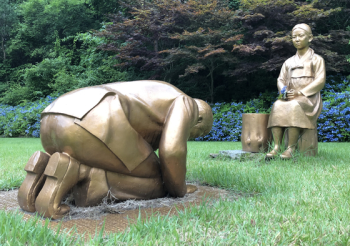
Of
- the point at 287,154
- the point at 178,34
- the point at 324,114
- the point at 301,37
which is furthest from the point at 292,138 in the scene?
the point at 178,34

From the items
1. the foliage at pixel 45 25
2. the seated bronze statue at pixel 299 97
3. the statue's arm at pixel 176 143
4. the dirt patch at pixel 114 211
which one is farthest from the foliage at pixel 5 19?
the statue's arm at pixel 176 143

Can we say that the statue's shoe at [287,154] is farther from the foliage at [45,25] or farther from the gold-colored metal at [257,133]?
the foliage at [45,25]

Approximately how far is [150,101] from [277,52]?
8676 mm

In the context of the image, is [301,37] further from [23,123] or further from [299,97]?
[23,123]

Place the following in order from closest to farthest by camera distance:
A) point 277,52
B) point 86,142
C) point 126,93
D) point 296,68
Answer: point 86,142 < point 126,93 < point 296,68 < point 277,52

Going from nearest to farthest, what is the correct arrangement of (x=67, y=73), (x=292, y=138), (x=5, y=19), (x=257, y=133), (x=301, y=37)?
(x=292, y=138) → (x=301, y=37) → (x=257, y=133) → (x=67, y=73) → (x=5, y=19)

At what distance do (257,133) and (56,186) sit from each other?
3.96m

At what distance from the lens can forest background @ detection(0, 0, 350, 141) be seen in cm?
984

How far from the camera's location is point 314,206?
85.7 inches

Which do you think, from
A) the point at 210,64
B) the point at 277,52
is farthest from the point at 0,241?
the point at 210,64

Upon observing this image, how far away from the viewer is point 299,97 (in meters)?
4.58

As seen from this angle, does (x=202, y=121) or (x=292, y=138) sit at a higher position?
(x=202, y=121)

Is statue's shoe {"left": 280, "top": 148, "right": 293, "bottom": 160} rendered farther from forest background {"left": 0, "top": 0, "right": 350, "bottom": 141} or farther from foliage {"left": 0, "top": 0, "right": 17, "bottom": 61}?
foliage {"left": 0, "top": 0, "right": 17, "bottom": 61}

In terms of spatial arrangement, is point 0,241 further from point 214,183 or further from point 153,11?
point 153,11
